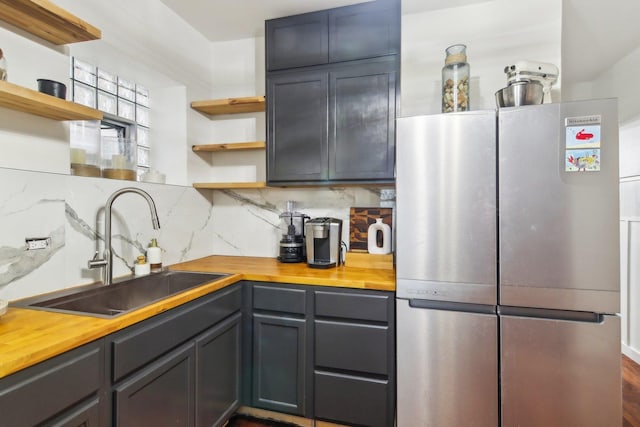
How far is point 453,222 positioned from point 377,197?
0.79 meters

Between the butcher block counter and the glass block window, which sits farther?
the glass block window

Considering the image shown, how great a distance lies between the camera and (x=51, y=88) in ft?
4.34

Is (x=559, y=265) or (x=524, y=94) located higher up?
(x=524, y=94)

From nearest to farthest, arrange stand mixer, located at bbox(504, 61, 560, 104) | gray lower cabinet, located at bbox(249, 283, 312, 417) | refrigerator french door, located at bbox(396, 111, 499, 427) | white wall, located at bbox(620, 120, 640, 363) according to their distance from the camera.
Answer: refrigerator french door, located at bbox(396, 111, 499, 427)
stand mixer, located at bbox(504, 61, 560, 104)
gray lower cabinet, located at bbox(249, 283, 312, 417)
white wall, located at bbox(620, 120, 640, 363)

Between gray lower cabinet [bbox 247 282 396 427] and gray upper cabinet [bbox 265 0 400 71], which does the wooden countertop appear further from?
gray upper cabinet [bbox 265 0 400 71]

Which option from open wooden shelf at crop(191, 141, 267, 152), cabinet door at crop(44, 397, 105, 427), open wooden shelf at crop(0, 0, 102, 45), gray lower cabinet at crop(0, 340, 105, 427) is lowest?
cabinet door at crop(44, 397, 105, 427)

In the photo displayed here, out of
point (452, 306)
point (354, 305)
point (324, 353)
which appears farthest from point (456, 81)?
point (324, 353)

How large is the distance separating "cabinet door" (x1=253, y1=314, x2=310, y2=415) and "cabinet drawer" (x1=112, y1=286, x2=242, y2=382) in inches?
10.9

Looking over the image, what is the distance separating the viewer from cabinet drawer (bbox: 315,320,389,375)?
169cm

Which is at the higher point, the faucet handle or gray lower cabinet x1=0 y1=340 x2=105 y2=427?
the faucet handle

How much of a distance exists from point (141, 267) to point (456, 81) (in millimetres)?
2111

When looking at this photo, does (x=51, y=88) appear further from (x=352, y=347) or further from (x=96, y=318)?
(x=352, y=347)

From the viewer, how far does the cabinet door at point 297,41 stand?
6.98 feet

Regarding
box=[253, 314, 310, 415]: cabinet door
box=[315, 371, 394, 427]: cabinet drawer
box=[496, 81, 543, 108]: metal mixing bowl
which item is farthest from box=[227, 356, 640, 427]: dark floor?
box=[496, 81, 543, 108]: metal mixing bowl
